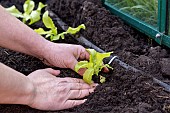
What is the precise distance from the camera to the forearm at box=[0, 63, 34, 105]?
1.85 metres

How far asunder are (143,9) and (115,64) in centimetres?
52

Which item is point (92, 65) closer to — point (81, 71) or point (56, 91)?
point (81, 71)

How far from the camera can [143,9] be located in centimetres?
276

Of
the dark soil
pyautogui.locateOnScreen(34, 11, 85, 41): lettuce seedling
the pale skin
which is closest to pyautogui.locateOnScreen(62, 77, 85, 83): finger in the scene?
the pale skin

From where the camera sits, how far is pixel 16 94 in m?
1.92

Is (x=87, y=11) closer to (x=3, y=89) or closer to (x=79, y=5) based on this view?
(x=79, y=5)

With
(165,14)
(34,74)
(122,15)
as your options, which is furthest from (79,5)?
(34,74)

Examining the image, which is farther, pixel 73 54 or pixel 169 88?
pixel 73 54

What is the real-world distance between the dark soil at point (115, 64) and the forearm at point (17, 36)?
0.17 m

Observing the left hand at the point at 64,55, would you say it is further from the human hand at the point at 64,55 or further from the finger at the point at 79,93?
the finger at the point at 79,93

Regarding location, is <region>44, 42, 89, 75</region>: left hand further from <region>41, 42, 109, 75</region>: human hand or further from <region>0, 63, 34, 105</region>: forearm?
<region>0, 63, 34, 105</region>: forearm

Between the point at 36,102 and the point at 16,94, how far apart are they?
0.12m

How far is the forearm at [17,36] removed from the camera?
90.3 inches

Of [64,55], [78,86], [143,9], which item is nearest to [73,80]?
[78,86]
